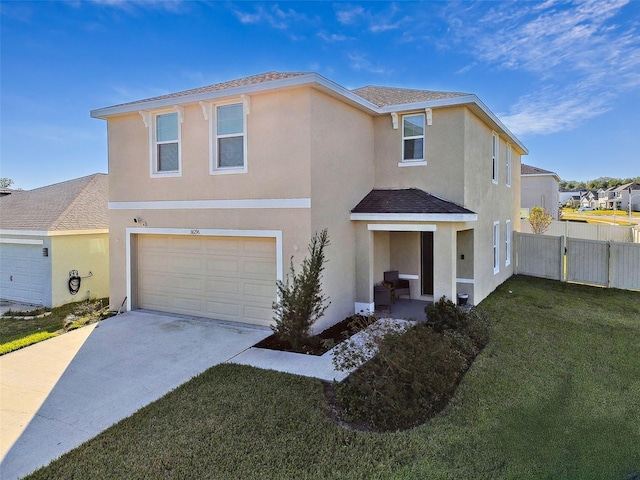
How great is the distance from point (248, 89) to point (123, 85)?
9139 millimetres

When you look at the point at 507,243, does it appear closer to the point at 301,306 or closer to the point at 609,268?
the point at 609,268

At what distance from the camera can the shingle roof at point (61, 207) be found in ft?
47.7

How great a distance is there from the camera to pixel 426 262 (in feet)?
41.7

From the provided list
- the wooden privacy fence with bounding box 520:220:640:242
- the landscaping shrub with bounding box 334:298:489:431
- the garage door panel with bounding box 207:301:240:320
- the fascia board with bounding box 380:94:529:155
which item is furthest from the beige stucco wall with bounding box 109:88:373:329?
the wooden privacy fence with bounding box 520:220:640:242

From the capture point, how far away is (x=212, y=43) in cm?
1433

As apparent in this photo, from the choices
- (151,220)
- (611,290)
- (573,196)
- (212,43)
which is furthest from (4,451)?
(573,196)

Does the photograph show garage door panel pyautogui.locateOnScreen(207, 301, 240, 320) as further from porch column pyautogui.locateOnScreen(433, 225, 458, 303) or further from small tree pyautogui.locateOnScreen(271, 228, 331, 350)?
porch column pyautogui.locateOnScreen(433, 225, 458, 303)

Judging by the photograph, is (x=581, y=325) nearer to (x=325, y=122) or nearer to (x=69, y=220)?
(x=325, y=122)

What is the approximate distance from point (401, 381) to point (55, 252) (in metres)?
13.4

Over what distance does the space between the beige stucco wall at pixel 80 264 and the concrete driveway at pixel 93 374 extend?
482 cm

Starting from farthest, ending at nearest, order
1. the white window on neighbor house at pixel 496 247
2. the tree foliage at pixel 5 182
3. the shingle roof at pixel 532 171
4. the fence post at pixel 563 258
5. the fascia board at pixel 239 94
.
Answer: the tree foliage at pixel 5 182
the shingle roof at pixel 532 171
the fence post at pixel 563 258
the white window on neighbor house at pixel 496 247
the fascia board at pixel 239 94

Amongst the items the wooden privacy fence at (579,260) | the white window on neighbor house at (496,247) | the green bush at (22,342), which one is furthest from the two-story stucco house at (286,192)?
the wooden privacy fence at (579,260)

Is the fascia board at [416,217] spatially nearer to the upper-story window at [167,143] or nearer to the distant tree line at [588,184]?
the upper-story window at [167,143]

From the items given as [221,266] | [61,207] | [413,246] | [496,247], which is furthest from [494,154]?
[61,207]
